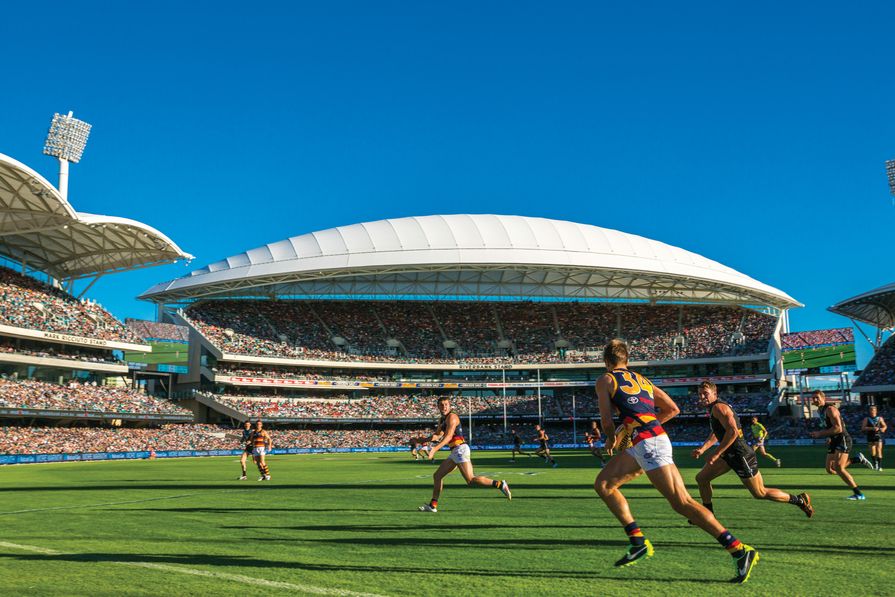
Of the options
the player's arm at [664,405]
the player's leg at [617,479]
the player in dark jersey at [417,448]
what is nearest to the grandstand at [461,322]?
the player in dark jersey at [417,448]

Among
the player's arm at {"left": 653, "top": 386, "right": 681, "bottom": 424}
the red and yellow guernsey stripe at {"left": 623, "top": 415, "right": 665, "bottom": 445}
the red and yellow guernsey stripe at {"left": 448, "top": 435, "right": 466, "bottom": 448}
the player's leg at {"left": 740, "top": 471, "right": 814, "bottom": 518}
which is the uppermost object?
the player's arm at {"left": 653, "top": 386, "right": 681, "bottom": 424}

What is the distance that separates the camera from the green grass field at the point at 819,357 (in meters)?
69.5

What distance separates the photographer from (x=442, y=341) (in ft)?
265

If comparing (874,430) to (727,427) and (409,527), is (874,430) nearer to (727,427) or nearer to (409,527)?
(727,427)

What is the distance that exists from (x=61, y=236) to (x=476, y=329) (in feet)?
140

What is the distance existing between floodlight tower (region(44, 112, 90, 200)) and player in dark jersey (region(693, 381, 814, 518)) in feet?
189

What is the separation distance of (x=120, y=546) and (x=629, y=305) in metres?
77.8

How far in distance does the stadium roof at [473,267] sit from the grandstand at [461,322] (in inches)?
7.2

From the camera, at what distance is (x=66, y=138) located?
5703 cm

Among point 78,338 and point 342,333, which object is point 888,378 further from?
point 78,338

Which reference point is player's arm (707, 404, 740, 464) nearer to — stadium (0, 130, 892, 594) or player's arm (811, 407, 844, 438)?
player's arm (811, 407, 844, 438)

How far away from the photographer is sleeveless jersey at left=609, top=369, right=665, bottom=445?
665 cm

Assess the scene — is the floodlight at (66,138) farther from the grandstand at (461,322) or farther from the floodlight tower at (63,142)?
the grandstand at (461,322)

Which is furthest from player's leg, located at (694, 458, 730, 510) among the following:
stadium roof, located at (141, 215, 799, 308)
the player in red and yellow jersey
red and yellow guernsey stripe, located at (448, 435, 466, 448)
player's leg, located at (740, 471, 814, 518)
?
stadium roof, located at (141, 215, 799, 308)
